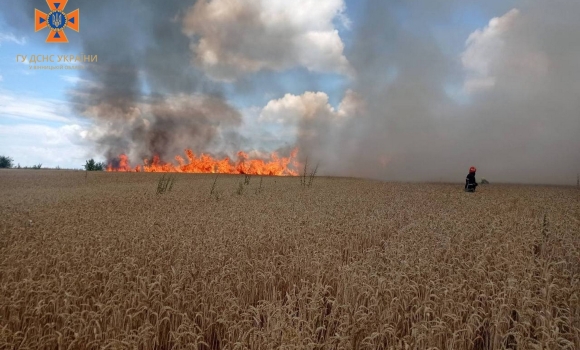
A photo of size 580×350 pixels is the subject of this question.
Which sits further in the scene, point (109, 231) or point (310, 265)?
point (109, 231)

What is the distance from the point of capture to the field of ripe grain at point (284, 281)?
389 cm

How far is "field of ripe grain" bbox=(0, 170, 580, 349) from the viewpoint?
3.89 meters

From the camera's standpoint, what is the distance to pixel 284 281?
5738 mm

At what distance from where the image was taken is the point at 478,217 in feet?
36.8

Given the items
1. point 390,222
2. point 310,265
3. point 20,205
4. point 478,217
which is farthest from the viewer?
point 20,205

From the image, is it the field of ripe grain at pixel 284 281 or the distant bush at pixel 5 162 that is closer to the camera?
the field of ripe grain at pixel 284 281

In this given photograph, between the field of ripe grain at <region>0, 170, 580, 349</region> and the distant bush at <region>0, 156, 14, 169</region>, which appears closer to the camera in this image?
the field of ripe grain at <region>0, 170, 580, 349</region>

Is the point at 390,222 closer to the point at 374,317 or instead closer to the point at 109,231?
the point at 374,317

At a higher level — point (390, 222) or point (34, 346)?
point (390, 222)

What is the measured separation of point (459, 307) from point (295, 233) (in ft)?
14.3

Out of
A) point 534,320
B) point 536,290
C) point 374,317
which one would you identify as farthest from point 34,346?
point 536,290

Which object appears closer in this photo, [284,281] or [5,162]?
[284,281]

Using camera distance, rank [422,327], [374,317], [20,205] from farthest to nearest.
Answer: [20,205], [374,317], [422,327]

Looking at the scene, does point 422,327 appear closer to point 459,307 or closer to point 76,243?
point 459,307
